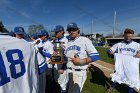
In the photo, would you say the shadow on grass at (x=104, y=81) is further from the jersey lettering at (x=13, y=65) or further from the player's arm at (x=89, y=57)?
the jersey lettering at (x=13, y=65)

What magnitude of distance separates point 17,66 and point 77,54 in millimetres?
2562

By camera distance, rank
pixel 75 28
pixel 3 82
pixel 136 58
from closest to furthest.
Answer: pixel 3 82
pixel 75 28
pixel 136 58

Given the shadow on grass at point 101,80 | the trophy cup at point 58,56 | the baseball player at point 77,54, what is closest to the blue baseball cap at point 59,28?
the baseball player at point 77,54

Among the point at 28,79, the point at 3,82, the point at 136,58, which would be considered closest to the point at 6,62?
the point at 3,82

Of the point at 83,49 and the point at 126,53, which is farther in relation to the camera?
the point at 126,53

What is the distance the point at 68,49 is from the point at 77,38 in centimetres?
33

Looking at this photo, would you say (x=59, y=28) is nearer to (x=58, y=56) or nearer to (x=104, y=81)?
(x=58, y=56)

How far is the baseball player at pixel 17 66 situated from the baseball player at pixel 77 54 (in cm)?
192

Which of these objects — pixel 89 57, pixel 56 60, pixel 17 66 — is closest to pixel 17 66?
pixel 17 66

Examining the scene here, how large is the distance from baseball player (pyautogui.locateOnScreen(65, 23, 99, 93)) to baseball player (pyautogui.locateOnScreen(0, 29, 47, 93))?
192 cm

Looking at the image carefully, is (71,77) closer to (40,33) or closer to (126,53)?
(126,53)

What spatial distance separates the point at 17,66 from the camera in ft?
10.7

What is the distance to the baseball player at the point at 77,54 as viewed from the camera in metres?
5.56

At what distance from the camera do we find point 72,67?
19.1 feet
